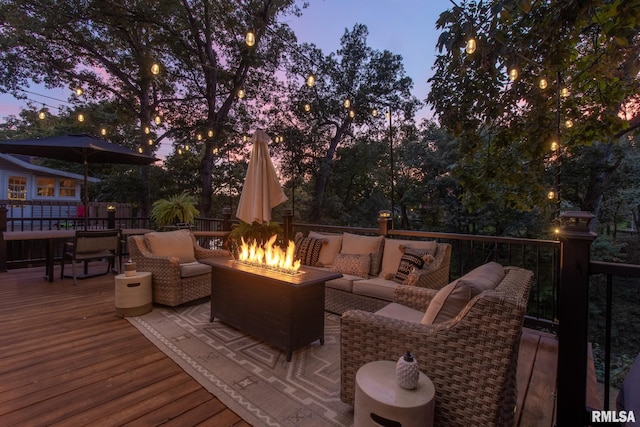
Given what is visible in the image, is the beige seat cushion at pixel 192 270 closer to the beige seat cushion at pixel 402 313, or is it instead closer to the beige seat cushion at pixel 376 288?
the beige seat cushion at pixel 376 288

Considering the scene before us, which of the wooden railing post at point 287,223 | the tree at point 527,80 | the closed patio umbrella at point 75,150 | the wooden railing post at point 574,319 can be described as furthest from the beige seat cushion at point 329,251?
the closed patio umbrella at point 75,150

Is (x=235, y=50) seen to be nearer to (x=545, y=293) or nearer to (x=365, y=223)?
(x=365, y=223)

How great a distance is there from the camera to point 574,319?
1.62 m

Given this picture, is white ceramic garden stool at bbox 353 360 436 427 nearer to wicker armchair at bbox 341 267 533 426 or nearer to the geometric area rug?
wicker armchair at bbox 341 267 533 426

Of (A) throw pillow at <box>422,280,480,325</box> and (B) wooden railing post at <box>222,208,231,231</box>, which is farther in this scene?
(B) wooden railing post at <box>222,208,231,231</box>

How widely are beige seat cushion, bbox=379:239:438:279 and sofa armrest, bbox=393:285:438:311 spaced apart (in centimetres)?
85

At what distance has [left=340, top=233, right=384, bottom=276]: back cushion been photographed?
3.79 m

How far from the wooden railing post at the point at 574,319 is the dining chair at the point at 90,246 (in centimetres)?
568

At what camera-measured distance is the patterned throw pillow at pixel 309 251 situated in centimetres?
417

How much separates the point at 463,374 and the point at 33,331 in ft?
12.8

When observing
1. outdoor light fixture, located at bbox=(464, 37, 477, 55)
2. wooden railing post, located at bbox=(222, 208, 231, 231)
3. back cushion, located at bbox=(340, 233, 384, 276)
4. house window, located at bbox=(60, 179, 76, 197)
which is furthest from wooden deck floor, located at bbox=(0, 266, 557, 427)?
house window, located at bbox=(60, 179, 76, 197)

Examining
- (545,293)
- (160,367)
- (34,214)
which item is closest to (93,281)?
(160,367)

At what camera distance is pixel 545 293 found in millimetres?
9461

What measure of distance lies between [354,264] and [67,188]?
1554 cm
